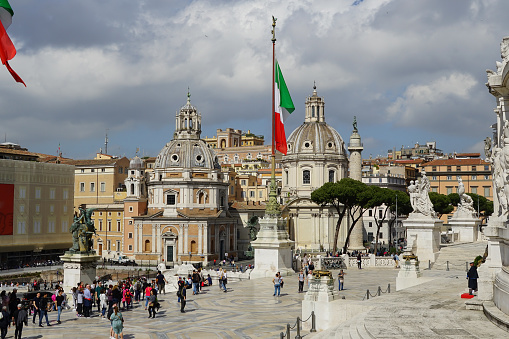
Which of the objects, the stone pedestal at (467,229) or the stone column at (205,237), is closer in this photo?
the stone pedestal at (467,229)

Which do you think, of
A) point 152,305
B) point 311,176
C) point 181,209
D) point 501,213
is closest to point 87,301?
point 152,305

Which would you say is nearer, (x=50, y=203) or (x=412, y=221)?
(x=412, y=221)

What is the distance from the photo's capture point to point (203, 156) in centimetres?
7369

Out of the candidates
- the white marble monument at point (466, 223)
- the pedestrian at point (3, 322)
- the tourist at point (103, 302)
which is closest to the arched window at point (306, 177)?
the white marble monument at point (466, 223)

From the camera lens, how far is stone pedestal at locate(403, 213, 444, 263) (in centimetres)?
2972

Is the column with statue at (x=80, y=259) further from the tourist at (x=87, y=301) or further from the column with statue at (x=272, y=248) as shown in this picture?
the column with statue at (x=272, y=248)

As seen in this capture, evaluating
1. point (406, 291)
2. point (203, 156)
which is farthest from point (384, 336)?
point (203, 156)

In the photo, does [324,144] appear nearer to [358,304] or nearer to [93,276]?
[93,276]

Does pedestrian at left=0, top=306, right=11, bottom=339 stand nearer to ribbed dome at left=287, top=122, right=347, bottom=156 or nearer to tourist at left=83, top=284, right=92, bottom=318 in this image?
tourist at left=83, top=284, right=92, bottom=318

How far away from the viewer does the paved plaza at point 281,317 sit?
36.3 ft

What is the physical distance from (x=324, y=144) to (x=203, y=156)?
1505cm

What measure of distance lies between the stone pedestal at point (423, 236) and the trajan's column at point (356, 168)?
37.6 meters

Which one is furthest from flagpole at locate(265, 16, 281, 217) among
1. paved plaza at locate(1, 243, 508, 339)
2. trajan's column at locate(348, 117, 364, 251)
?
trajan's column at locate(348, 117, 364, 251)

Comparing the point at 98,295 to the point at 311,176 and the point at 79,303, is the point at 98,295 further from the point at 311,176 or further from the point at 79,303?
the point at 311,176
